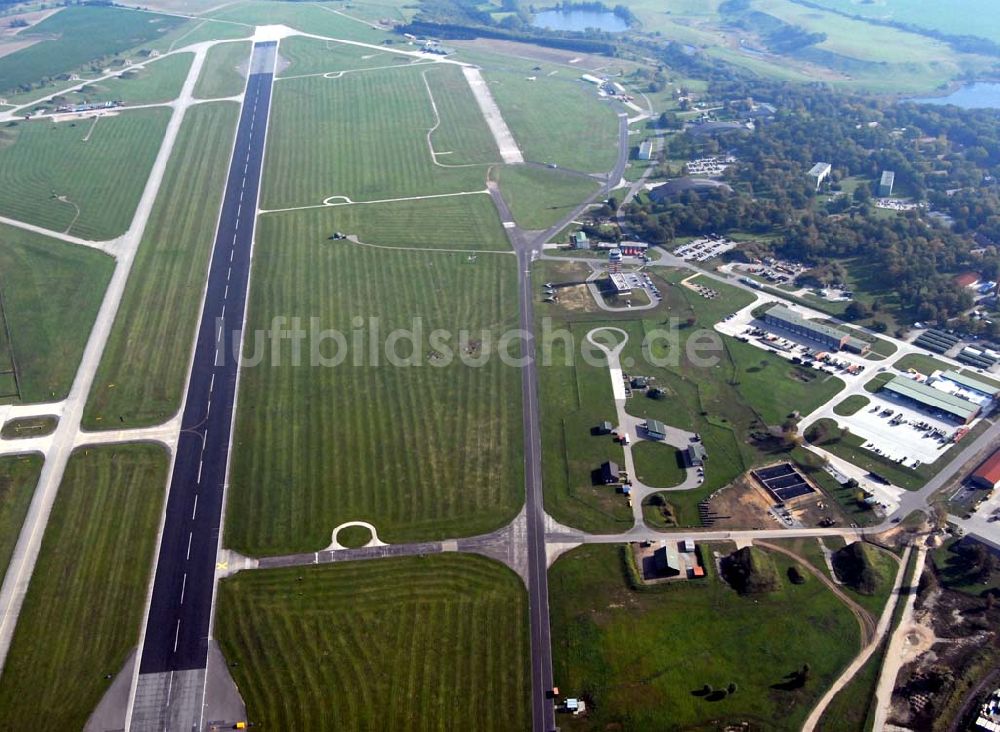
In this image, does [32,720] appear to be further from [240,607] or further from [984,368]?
[984,368]

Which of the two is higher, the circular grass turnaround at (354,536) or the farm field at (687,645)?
the circular grass turnaround at (354,536)

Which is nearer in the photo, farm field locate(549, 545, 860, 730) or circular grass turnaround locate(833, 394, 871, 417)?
farm field locate(549, 545, 860, 730)

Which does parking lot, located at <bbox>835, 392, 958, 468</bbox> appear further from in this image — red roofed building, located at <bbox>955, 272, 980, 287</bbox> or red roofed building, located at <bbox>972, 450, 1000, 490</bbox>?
red roofed building, located at <bbox>955, 272, 980, 287</bbox>

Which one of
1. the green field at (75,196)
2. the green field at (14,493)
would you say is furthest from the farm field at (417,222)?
the green field at (14,493)

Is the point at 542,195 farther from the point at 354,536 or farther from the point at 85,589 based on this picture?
the point at 85,589

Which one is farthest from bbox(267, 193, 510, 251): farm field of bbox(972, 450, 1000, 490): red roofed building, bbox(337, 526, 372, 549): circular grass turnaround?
bbox(972, 450, 1000, 490): red roofed building

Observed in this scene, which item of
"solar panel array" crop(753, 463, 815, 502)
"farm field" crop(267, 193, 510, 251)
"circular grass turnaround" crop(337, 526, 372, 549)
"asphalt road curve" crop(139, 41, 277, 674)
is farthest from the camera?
"farm field" crop(267, 193, 510, 251)

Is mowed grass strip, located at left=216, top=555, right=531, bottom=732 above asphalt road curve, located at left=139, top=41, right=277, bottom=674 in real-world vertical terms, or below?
below

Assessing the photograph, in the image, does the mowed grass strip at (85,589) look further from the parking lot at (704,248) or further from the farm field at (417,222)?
the parking lot at (704,248)
